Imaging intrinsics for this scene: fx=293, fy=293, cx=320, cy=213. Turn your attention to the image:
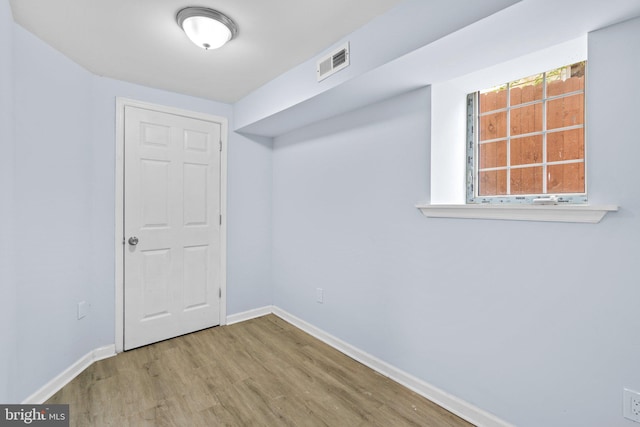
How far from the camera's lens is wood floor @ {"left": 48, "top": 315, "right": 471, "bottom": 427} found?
1736 millimetres

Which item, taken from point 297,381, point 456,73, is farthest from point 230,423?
point 456,73

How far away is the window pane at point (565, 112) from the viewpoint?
1.54 metres

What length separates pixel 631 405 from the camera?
124 cm

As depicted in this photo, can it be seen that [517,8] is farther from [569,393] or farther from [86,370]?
[86,370]

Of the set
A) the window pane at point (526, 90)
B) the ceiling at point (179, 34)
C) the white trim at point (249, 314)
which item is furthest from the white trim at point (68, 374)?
the window pane at point (526, 90)

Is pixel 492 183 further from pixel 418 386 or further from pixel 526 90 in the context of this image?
pixel 418 386

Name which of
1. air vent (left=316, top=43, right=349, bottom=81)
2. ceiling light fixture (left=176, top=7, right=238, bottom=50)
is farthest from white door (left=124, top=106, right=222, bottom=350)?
air vent (left=316, top=43, right=349, bottom=81)

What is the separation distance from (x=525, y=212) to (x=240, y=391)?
6.76 ft

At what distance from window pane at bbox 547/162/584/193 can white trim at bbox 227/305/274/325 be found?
2857 millimetres

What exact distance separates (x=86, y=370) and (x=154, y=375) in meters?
0.55

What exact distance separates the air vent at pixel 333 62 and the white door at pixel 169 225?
1.46 m

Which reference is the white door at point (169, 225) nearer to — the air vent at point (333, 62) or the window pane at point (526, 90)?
the air vent at point (333, 62)

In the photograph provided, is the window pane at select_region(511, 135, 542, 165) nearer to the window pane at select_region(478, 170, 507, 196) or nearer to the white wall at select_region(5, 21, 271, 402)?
the window pane at select_region(478, 170, 507, 196)

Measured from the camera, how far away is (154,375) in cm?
217
